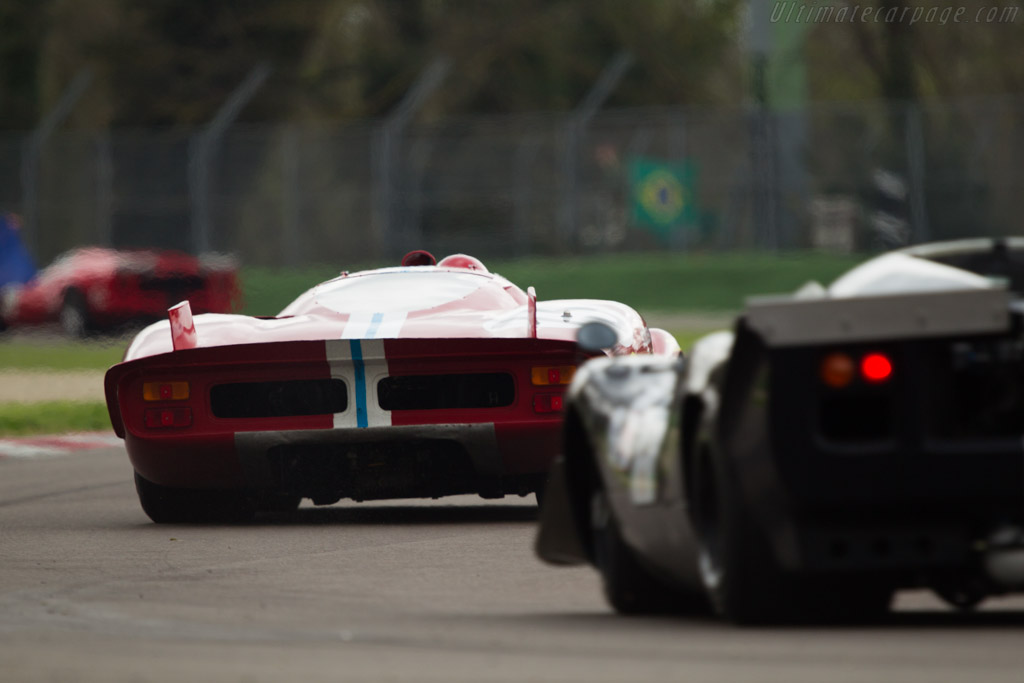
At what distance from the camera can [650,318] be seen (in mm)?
31750

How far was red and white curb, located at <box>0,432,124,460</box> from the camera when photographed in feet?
48.5

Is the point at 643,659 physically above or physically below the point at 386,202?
above

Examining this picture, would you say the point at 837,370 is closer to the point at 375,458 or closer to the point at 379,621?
the point at 379,621

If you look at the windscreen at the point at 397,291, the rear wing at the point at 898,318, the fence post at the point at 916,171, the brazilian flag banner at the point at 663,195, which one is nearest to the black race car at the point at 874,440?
the rear wing at the point at 898,318

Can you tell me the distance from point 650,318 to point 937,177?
4590 mm

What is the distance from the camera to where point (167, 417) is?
929 cm

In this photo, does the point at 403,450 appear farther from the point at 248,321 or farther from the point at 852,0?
the point at 852,0

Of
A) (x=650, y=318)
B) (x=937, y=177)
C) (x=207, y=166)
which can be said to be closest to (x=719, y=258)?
(x=650, y=318)

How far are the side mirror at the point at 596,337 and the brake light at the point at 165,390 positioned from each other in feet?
11.4

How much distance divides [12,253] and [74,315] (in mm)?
3430

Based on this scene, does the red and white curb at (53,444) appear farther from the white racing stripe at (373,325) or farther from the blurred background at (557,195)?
the blurred background at (557,195)

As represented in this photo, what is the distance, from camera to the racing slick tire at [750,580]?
5141 millimetres

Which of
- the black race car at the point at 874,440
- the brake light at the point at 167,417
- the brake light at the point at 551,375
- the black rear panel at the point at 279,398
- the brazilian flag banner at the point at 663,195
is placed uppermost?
the black race car at the point at 874,440

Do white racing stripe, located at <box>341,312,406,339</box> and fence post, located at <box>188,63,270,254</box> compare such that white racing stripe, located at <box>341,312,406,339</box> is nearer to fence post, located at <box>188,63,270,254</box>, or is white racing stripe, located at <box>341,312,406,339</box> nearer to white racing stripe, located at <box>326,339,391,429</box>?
white racing stripe, located at <box>326,339,391,429</box>
